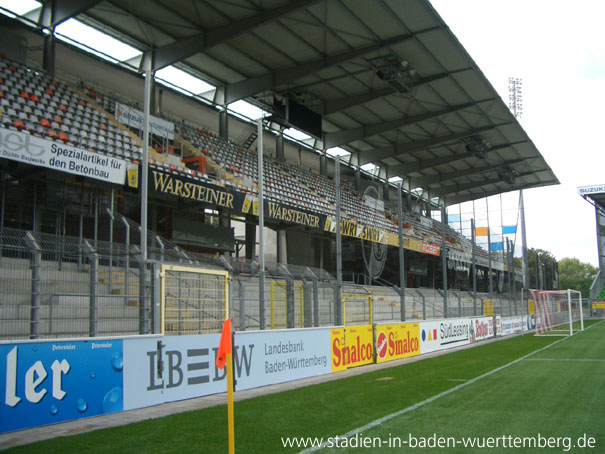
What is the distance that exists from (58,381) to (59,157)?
773 centimetres

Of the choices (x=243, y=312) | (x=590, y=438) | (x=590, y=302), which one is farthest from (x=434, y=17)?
(x=590, y=302)

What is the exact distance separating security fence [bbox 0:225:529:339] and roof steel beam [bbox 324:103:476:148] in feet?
66.8

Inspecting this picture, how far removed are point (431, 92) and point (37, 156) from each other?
21329 millimetres

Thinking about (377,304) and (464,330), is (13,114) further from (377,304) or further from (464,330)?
(464,330)

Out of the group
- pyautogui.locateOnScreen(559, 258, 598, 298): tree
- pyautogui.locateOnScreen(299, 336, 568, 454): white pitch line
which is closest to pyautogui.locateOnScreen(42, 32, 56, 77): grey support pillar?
pyautogui.locateOnScreen(299, 336, 568, 454): white pitch line

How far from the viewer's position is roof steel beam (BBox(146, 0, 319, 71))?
815 inches

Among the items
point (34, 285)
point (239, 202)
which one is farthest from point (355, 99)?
point (34, 285)

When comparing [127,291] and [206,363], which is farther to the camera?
[206,363]

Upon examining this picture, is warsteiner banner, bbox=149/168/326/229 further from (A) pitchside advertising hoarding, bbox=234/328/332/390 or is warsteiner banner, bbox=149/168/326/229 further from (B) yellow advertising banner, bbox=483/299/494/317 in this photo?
(B) yellow advertising banner, bbox=483/299/494/317

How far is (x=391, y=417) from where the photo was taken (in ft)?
26.9

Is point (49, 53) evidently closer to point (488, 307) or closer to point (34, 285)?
point (34, 285)

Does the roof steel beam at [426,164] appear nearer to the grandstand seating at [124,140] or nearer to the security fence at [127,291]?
the grandstand seating at [124,140]

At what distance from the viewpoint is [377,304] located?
65.1ft

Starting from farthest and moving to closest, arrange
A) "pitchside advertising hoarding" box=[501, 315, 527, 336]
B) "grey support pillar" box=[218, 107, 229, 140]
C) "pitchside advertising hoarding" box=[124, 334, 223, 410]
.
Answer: "pitchside advertising hoarding" box=[501, 315, 527, 336] < "grey support pillar" box=[218, 107, 229, 140] < "pitchside advertising hoarding" box=[124, 334, 223, 410]
